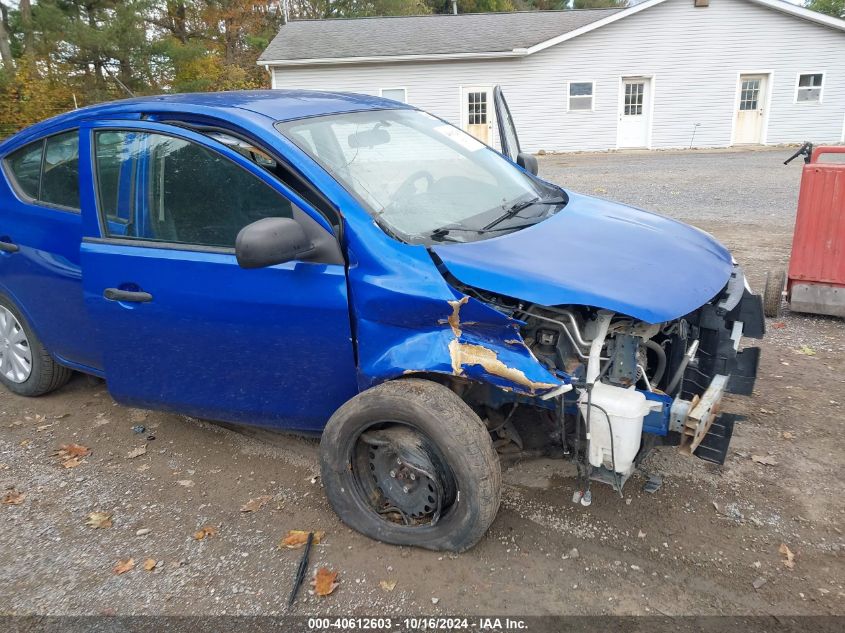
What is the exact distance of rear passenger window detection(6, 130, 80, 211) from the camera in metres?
3.74

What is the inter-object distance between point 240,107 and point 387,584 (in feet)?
7.52

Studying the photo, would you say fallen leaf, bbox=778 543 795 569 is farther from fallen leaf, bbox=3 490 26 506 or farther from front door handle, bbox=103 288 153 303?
fallen leaf, bbox=3 490 26 506

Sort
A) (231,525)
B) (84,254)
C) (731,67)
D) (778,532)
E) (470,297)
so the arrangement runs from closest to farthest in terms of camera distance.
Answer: (470,297) → (778,532) → (231,525) → (84,254) → (731,67)

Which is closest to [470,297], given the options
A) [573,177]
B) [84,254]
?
[84,254]

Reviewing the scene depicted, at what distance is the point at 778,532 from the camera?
9.87 ft

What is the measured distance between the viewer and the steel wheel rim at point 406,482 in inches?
112

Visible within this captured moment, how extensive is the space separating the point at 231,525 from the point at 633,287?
2.13 m

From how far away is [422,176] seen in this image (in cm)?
352

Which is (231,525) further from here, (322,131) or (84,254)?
(322,131)

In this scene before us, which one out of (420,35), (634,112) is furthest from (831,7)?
(420,35)

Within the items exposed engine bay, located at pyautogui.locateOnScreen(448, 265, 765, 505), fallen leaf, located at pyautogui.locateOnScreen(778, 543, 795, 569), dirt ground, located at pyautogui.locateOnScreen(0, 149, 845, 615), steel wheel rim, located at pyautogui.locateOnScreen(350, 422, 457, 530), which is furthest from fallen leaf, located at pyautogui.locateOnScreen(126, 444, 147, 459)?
fallen leaf, located at pyautogui.locateOnScreen(778, 543, 795, 569)

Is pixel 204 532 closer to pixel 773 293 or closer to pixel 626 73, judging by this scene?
pixel 773 293

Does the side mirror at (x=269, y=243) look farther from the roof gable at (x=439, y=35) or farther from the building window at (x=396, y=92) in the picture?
the building window at (x=396, y=92)

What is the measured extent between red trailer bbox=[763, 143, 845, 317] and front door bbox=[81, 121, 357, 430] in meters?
3.97
